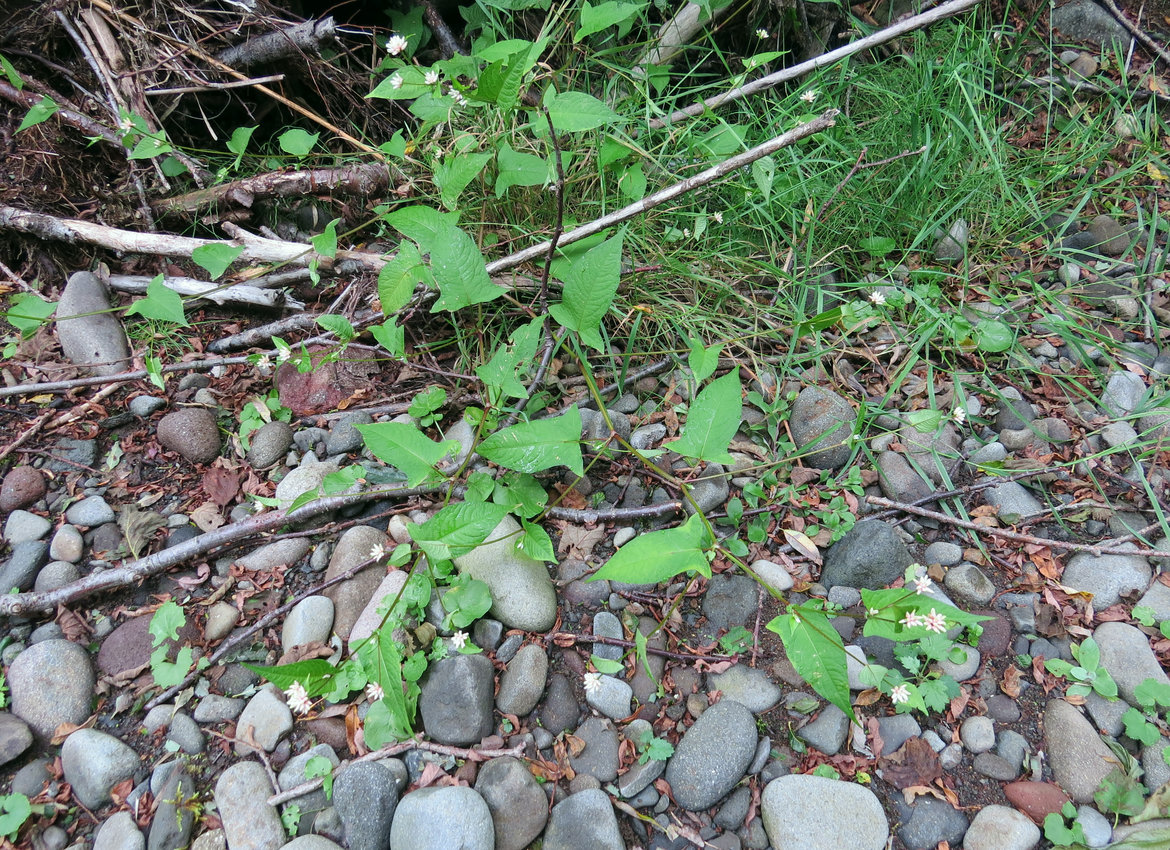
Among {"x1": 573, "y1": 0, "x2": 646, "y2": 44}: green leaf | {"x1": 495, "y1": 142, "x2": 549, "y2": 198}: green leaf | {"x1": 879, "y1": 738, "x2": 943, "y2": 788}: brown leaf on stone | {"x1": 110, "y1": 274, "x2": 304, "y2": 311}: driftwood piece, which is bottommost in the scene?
{"x1": 879, "y1": 738, "x2": 943, "y2": 788}: brown leaf on stone

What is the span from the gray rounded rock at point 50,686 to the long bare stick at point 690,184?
146 centimetres

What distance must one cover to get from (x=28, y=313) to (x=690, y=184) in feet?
6.78

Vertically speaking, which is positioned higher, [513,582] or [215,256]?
[215,256]

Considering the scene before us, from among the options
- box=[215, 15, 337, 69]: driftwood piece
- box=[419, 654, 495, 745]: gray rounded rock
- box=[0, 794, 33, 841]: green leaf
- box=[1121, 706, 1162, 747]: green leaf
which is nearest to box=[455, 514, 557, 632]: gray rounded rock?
box=[419, 654, 495, 745]: gray rounded rock

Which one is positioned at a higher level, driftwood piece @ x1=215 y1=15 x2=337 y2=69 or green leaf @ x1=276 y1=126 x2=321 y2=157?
driftwood piece @ x1=215 y1=15 x2=337 y2=69

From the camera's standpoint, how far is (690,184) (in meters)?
1.88

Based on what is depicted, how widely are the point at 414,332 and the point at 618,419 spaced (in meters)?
0.74

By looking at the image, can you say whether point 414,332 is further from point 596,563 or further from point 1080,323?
point 1080,323

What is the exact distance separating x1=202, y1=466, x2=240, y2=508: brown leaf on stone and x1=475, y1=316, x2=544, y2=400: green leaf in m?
0.84

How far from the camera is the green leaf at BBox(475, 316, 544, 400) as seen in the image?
5.42ft

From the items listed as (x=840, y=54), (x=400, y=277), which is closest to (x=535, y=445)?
(x=400, y=277)

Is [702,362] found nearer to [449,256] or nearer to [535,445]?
[535,445]

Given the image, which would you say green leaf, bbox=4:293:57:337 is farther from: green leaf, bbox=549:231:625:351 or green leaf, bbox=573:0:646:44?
green leaf, bbox=573:0:646:44

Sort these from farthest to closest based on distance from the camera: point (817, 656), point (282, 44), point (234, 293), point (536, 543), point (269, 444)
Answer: point (282, 44), point (234, 293), point (269, 444), point (536, 543), point (817, 656)
